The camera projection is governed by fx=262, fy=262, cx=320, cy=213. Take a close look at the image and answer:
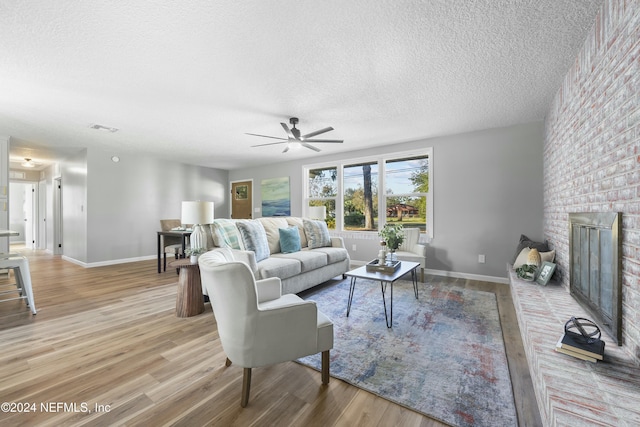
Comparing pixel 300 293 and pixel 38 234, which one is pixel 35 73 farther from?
pixel 38 234

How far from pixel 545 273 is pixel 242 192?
21.7 ft

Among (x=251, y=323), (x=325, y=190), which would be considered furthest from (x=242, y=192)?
(x=251, y=323)

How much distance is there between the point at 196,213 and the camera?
3.20m

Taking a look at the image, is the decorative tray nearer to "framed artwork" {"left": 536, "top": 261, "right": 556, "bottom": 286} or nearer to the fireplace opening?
"framed artwork" {"left": 536, "top": 261, "right": 556, "bottom": 286}

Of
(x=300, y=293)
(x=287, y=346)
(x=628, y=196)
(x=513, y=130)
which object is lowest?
(x=300, y=293)

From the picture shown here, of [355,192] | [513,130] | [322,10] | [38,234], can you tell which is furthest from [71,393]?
[38,234]

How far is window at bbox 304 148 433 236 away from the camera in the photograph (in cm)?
462

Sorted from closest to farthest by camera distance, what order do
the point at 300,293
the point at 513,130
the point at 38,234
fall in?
1. the point at 300,293
2. the point at 513,130
3. the point at 38,234

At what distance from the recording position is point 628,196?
1.37 m

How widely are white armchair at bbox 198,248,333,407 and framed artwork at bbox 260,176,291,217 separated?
15.7 ft

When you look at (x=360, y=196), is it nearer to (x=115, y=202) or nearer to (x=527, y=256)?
(x=527, y=256)

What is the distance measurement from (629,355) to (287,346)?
1.75m

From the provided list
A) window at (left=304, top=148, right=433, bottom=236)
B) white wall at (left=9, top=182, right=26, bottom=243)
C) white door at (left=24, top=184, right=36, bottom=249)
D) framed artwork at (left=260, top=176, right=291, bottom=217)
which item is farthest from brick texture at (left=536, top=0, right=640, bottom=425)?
white wall at (left=9, top=182, right=26, bottom=243)

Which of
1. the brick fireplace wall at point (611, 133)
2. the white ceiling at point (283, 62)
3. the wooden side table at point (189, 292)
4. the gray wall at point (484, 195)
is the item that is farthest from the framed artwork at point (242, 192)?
the brick fireplace wall at point (611, 133)
